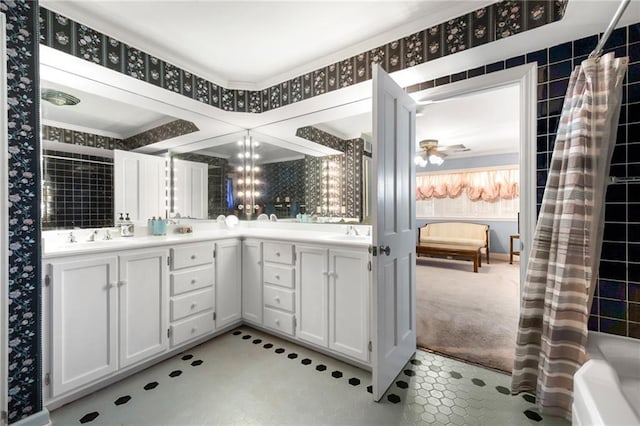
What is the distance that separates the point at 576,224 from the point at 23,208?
2.70 metres

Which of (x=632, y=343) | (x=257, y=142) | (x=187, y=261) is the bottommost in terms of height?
(x=632, y=343)

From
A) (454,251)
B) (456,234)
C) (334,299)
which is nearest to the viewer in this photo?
(334,299)

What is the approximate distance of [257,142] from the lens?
320cm

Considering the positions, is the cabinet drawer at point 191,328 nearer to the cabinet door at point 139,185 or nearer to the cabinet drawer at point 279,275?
the cabinet drawer at point 279,275

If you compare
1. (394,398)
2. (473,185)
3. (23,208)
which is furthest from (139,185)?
(473,185)

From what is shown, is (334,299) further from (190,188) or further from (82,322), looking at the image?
(190,188)

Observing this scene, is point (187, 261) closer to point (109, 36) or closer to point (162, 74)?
point (162, 74)

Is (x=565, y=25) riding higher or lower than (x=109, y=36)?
lower

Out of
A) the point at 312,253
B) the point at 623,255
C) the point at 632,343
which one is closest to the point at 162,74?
the point at 312,253

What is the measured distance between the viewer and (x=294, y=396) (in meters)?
1.66

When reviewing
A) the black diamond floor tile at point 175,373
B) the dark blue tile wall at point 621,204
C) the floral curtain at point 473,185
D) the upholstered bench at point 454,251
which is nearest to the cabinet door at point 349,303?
the black diamond floor tile at point 175,373

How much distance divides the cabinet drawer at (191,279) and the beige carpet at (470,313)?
1.86m

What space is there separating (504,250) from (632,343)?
16.8ft

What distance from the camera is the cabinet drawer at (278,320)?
2.26 metres
